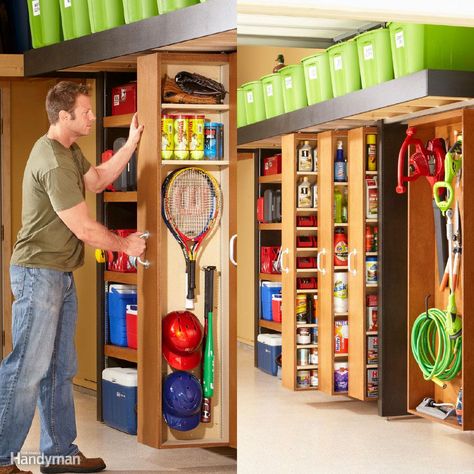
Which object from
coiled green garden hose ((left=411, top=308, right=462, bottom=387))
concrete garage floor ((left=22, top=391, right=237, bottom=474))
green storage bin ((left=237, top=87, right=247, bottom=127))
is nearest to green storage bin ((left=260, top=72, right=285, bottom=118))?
green storage bin ((left=237, top=87, right=247, bottom=127))

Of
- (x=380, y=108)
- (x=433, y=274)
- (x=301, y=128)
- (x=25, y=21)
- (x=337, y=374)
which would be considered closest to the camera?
(x=301, y=128)

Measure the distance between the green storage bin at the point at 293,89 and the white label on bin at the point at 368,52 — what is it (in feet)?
2.90

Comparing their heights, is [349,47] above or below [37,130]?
above

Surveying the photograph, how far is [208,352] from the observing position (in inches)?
154

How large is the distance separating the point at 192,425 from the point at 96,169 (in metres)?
1.11

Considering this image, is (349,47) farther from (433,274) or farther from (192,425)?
(192,425)

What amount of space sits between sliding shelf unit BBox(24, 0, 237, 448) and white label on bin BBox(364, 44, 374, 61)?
774 mm

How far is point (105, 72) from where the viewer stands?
382 cm

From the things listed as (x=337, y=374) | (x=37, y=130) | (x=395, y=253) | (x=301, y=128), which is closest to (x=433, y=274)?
(x=395, y=253)

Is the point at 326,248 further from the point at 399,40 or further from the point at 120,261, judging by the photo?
the point at 399,40

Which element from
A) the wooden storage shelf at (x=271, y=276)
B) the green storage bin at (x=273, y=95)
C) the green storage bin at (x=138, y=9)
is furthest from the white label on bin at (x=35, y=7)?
the wooden storage shelf at (x=271, y=276)

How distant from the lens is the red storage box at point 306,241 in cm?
333

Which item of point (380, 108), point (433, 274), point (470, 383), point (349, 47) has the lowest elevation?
point (470, 383)

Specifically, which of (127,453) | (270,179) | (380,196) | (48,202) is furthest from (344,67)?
(127,453)
